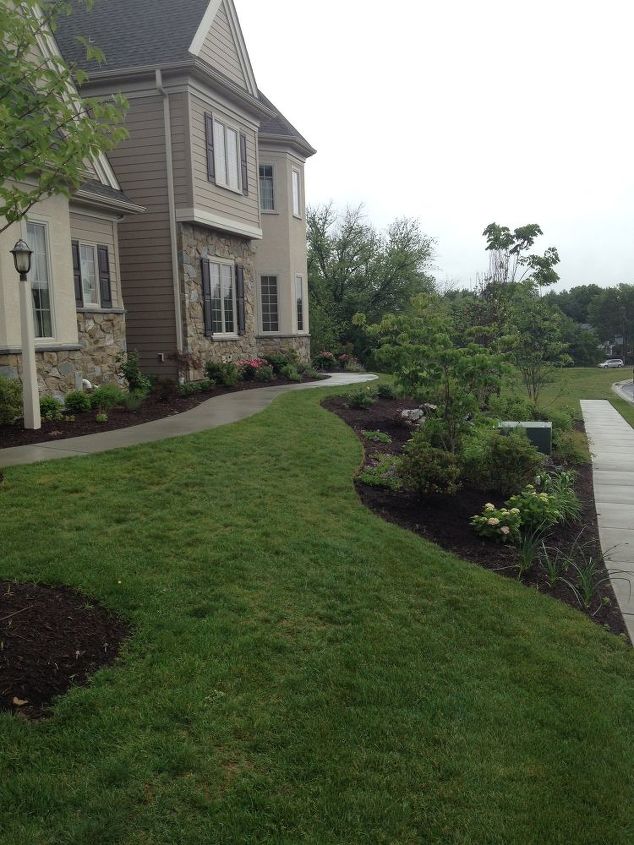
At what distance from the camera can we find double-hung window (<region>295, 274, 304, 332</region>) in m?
20.1

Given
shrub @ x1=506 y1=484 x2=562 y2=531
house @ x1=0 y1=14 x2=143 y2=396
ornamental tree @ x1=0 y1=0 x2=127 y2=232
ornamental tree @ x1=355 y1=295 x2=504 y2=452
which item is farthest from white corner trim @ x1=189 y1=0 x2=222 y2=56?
shrub @ x1=506 y1=484 x2=562 y2=531

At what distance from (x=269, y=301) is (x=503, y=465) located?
13.4m

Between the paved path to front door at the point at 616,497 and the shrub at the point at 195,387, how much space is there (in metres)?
7.42

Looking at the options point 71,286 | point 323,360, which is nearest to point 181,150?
point 71,286

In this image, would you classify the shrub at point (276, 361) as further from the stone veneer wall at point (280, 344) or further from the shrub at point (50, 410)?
the shrub at point (50, 410)

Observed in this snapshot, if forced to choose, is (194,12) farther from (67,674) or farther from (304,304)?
(67,674)

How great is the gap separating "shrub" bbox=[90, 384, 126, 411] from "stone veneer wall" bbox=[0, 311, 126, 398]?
0.56m

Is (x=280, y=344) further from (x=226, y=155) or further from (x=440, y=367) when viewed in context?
(x=440, y=367)

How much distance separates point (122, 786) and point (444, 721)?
152cm

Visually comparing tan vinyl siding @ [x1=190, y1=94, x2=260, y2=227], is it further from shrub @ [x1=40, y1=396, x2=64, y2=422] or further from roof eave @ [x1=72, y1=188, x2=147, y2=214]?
shrub @ [x1=40, y1=396, x2=64, y2=422]

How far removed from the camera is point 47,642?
3.76 m

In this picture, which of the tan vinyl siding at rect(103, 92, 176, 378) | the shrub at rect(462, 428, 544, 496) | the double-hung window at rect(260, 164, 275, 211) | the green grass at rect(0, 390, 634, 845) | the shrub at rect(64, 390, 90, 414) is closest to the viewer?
the green grass at rect(0, 390, 634, 845)

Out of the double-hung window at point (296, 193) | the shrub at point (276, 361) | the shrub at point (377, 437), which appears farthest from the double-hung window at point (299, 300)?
the shrub at point (377, 437)

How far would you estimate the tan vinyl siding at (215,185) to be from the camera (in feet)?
46.2
